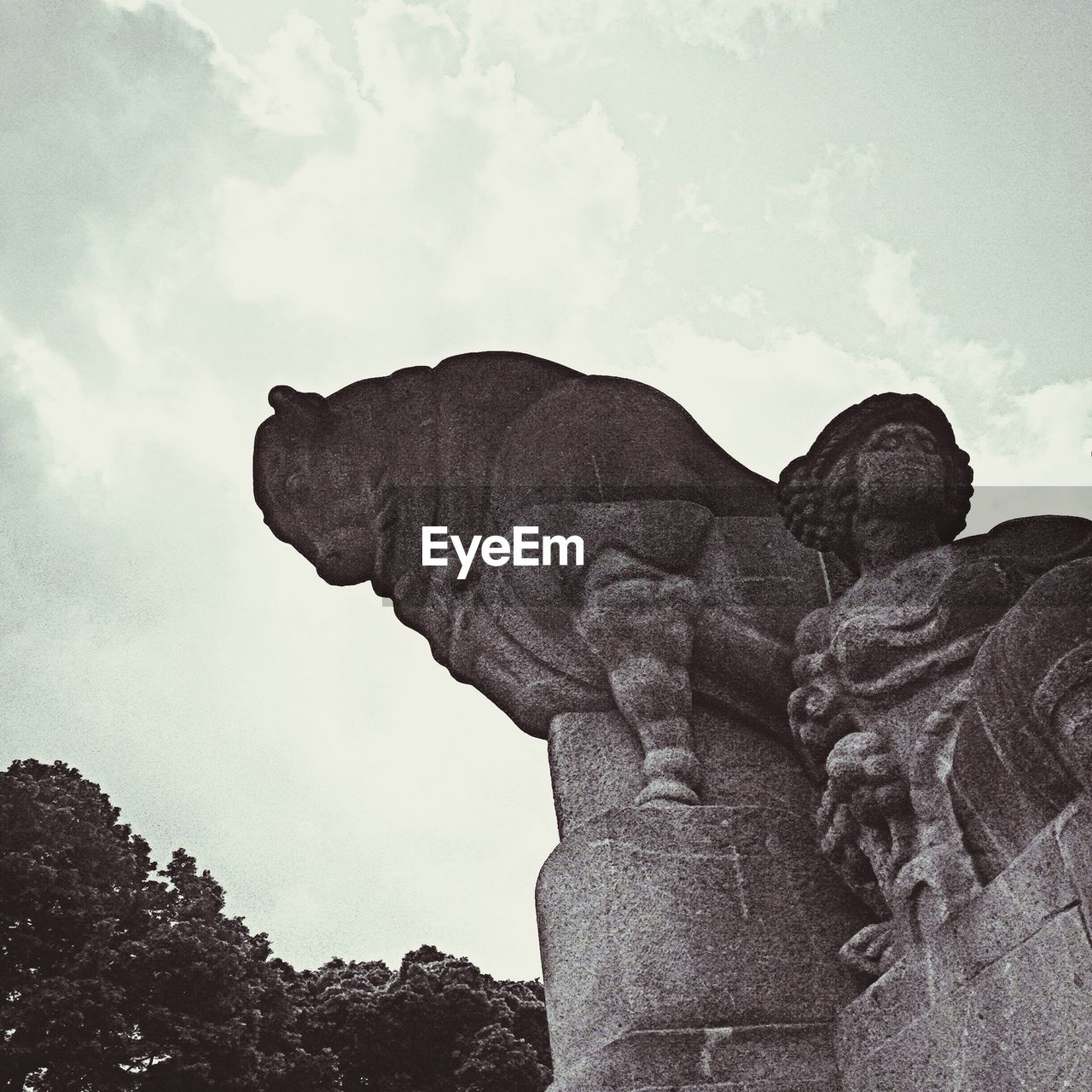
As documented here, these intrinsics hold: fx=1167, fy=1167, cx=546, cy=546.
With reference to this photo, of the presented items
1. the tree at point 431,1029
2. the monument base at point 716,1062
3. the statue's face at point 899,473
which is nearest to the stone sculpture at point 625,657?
the monument base at point 716,1062

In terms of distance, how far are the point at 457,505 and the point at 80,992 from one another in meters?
11.9

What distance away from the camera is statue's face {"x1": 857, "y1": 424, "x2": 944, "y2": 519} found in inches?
124

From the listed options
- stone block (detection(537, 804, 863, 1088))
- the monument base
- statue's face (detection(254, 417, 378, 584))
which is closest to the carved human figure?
stone block (detection(537, 804, 863, 1088))

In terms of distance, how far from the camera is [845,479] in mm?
3230

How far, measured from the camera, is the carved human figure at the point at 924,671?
2.24m

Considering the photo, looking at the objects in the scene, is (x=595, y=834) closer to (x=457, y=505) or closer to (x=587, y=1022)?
(x=587, y=1022)

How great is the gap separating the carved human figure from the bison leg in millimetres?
345

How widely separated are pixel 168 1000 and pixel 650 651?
520 inches

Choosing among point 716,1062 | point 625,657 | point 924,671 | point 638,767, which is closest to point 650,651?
point 625,657

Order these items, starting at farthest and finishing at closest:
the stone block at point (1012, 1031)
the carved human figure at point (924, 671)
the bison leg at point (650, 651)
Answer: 1. the bison leg at point (650, 651)
2. the carved human figure at point (924, 671)
3. the stone block at point (1012, 1031)

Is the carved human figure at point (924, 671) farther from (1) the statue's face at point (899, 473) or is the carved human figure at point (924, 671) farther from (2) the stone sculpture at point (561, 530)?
(2) the stone sculpture at point (561, 530)

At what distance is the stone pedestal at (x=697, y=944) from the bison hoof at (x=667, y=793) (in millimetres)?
60

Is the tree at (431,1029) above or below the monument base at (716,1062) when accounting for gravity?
above

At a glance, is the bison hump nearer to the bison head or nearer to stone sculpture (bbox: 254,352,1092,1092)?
stone sculpture (bbox: 254,352,1092,1092)
